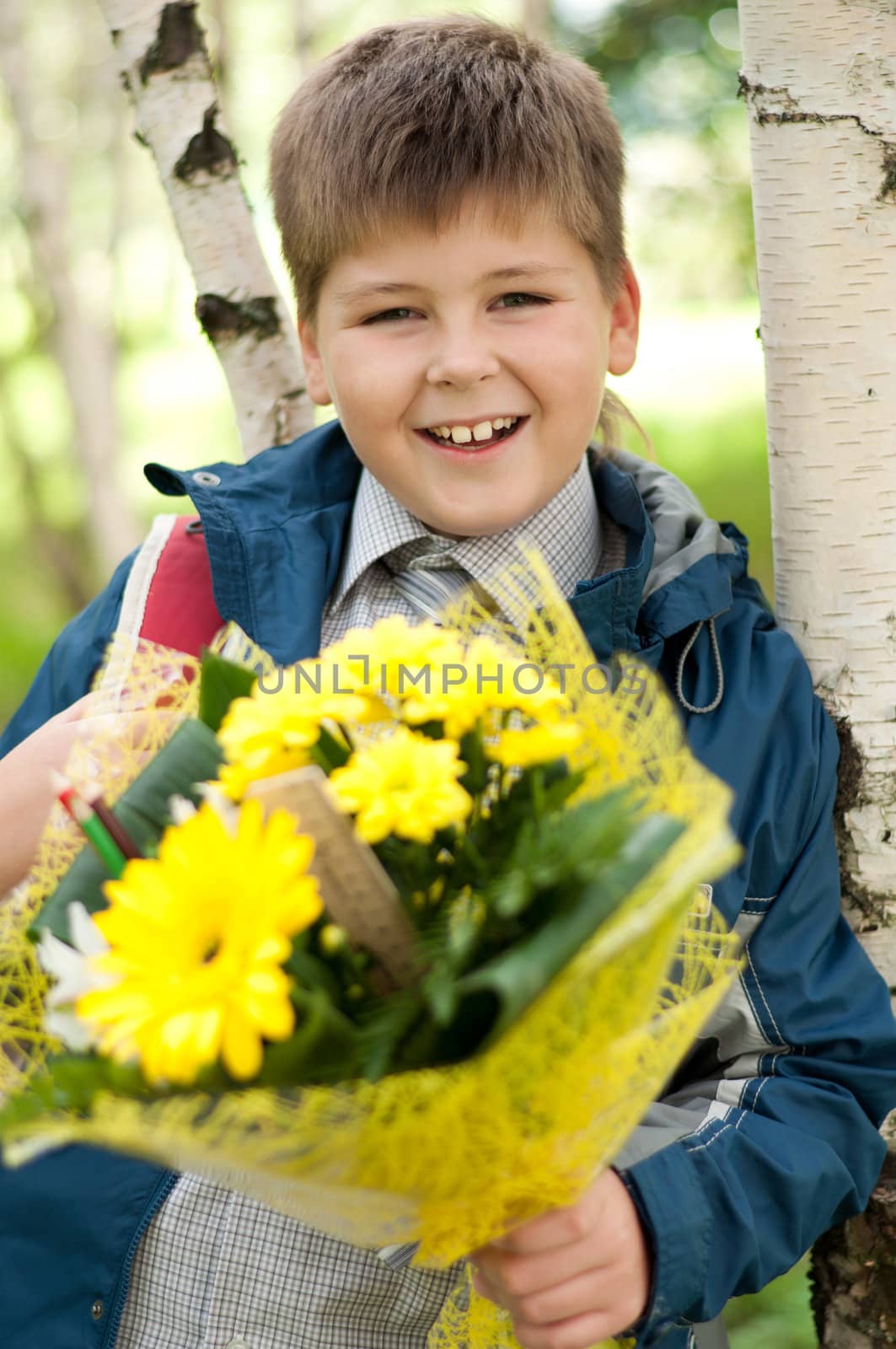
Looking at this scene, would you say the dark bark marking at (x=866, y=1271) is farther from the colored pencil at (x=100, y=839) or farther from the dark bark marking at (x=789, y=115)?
the dark bark marking at (x=789, y=115)

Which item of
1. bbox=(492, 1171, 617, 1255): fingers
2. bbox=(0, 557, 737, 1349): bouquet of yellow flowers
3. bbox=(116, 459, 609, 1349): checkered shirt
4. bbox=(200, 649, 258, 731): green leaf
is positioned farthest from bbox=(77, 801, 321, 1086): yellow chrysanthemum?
bbox=(116, 459, 609, 1349): checkered shirt

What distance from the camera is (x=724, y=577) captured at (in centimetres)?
172

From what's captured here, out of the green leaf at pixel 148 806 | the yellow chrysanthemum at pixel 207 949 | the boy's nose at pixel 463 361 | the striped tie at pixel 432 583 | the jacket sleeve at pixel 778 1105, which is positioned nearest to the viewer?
the yellow chrysanthemum at pixel 207 949

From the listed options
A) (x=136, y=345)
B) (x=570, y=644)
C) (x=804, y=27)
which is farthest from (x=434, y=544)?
(x=136, y=345)

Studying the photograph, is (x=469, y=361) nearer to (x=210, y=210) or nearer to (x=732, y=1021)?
(x=732, y=1021)

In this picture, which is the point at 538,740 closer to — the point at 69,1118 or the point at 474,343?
the point at 69,1118

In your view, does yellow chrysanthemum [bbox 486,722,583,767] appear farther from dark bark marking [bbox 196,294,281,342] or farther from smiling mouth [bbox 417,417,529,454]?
dark bark marking [bbox 196,294,281,342]

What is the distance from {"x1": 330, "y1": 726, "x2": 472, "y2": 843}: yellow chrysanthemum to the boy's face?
0.85 metres

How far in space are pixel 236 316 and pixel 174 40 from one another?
1.67 ft

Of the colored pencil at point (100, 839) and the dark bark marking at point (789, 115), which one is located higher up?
the dark bark marking at point (789, 115)

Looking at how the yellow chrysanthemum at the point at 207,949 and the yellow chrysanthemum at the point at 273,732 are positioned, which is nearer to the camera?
the yellow chrysanthemum at the point at 207,949

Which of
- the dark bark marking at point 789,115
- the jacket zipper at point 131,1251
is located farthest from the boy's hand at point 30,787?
the dark bark marking at point 789,115

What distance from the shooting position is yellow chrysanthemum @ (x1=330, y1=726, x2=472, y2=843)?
892 millimetres

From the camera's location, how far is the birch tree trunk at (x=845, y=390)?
67.3 inches
